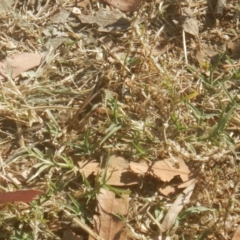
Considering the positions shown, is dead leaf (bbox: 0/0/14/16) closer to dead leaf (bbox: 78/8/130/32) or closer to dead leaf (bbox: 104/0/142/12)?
dead leaf (bbox: 78/8/130/32)

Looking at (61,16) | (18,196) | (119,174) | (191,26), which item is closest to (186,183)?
(119,174)

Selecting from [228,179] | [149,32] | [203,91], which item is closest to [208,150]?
[228,179]

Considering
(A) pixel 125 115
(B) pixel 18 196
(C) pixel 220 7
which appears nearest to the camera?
(B) pixel 18 196

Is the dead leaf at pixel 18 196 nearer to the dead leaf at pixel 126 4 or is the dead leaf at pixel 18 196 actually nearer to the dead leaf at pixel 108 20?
the dead leaf at pixel 108 20

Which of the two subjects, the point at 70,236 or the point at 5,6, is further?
the point at 5,6

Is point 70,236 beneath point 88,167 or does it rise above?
beneath

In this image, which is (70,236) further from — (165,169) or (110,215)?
(165,169)

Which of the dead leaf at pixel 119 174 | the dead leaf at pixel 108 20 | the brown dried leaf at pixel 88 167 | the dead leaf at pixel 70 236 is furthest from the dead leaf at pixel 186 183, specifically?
the dead leaf at pixel 108 20
